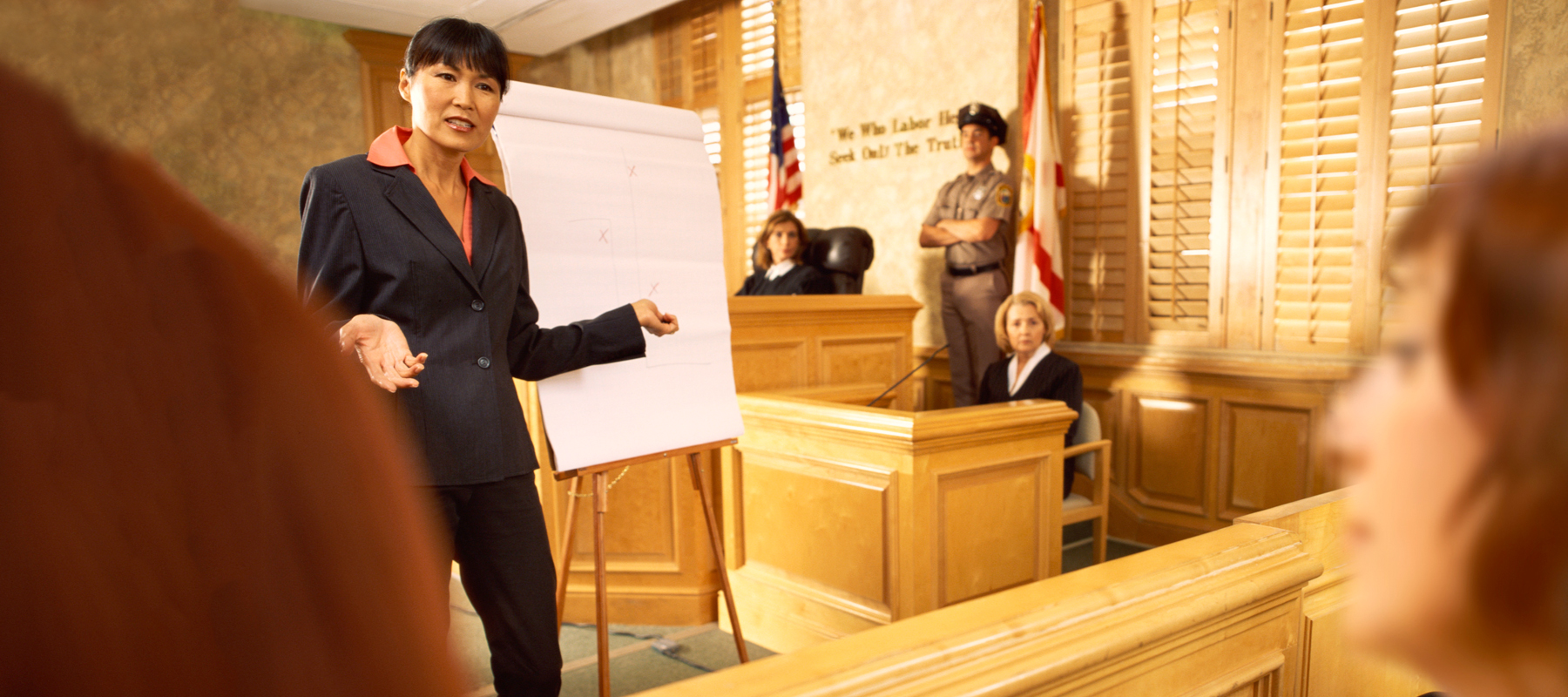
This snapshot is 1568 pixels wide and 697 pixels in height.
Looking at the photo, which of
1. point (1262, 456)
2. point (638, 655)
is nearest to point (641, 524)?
point (638, 655)

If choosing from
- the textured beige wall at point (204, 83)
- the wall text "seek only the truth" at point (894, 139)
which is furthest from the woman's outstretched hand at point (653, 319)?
the wall text "seek only the truth" at point (894, 139)

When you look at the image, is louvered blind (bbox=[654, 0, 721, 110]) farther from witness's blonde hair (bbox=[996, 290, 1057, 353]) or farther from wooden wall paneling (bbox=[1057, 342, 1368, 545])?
witness's blonde hair (bbox=[996, 290, 1057, 353])

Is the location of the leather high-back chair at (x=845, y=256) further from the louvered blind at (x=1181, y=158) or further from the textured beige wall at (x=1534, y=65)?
the textured beige wall at (x=1534, y=65)

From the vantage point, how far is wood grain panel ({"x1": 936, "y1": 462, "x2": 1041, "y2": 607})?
2498mm

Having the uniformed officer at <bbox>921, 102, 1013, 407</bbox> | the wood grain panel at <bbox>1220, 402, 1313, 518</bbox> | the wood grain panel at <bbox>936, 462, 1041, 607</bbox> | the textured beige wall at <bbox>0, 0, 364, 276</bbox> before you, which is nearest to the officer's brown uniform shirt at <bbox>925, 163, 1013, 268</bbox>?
the uniformed officer at <bbox>921, 102, 1013, 407</bbox>

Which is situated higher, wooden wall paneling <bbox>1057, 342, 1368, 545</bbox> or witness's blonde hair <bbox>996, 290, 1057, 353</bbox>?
witness's blonde hair <bbox>996, 290, 1057, 353</bbox>

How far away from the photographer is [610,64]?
312 inches

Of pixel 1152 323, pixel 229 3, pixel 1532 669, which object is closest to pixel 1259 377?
pixel 1152 323

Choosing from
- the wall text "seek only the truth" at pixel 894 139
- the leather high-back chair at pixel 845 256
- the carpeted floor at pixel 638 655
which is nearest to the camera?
the carpeted floor at pixel 638 655

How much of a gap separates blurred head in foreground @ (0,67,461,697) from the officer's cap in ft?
14.5

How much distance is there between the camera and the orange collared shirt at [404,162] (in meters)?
1.38

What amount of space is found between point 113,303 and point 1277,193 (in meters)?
4.19

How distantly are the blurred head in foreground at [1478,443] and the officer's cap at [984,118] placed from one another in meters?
4.14

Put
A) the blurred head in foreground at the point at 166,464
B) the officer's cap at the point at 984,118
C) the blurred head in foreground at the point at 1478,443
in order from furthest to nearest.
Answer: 1. the officer's cap at the point at 984,118
2. the blurred head in foreground at the point at 1478,443
3. the blurred head in foreground at the point at 166,464
